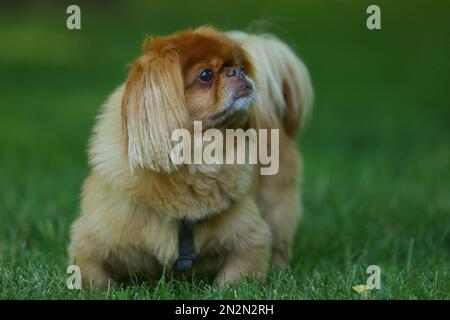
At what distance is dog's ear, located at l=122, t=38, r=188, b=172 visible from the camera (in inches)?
149

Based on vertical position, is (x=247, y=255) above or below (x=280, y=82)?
below

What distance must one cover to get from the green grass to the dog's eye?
2.95 ft

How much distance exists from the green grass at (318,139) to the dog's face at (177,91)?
0.63 meters

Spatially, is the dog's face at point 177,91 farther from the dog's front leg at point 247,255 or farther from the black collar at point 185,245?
the dog's front leg at point 247,255

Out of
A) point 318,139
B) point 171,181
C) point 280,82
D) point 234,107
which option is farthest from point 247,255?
point 318,139

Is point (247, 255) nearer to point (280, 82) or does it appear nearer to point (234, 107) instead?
point (234, 107)

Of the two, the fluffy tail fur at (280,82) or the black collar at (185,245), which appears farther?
the fluffy tail fur at (280,82)

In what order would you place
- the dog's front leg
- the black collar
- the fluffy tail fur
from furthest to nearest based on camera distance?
the fluffy tail fur
the dog's front leg
the black collar

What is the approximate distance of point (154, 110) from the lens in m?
3.80

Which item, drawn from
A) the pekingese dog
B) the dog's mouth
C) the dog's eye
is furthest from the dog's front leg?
the dog's eye

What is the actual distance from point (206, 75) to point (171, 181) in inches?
19.2

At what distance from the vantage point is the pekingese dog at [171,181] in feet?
12.5

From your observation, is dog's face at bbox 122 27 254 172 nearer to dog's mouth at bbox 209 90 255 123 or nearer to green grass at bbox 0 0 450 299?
dog's mouth at bbox 209 90 255 123

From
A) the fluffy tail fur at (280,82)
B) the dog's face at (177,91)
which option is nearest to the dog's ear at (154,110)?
the dog's face at (177,91)
